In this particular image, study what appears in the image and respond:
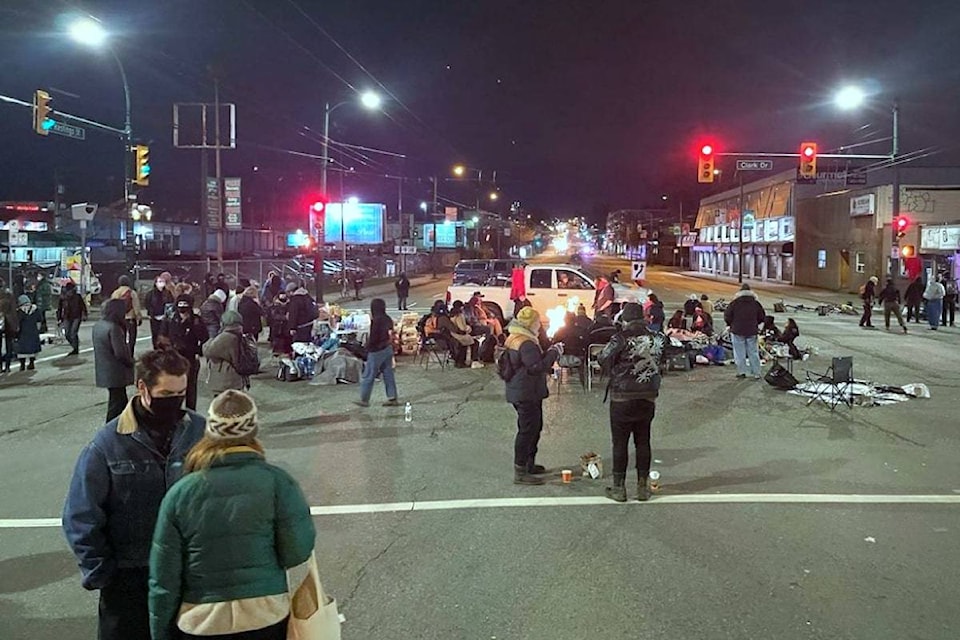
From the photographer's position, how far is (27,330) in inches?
591

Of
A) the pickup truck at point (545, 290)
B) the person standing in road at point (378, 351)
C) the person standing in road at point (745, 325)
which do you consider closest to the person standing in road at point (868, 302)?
the pickup truck at point (545, 290)

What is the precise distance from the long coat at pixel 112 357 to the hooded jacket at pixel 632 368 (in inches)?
201

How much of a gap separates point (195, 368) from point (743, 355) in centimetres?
927

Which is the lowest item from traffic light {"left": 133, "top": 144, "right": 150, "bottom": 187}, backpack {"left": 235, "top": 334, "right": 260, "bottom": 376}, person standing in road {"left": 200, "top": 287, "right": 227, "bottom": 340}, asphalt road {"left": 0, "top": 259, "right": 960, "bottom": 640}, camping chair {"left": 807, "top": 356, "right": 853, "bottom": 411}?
asphalt road {"left": 0, "top": 259, "right": 960, "bottom": 640}

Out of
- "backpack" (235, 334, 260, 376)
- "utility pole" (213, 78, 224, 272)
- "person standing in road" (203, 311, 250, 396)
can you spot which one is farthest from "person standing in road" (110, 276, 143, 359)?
"utility pole" (213, 78, 224, 272)

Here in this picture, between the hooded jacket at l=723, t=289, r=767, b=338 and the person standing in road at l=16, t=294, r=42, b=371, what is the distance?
1246cm

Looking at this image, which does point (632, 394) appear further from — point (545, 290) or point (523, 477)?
point (545, 290)

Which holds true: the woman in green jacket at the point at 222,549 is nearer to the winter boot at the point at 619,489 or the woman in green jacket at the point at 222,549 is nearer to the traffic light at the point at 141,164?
the winter boot at the point at 619,489

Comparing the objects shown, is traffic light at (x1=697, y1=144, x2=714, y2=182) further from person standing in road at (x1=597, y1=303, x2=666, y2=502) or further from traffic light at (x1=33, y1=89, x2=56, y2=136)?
person standing in road at (x1=597, y1=303, x2=666, y2=502)

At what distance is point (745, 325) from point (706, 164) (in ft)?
52.2

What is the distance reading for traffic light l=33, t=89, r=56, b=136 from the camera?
66.2ft

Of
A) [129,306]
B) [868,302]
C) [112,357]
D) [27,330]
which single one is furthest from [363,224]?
[112,357]

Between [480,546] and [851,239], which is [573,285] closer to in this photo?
[480,546]

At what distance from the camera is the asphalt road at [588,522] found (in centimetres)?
488
